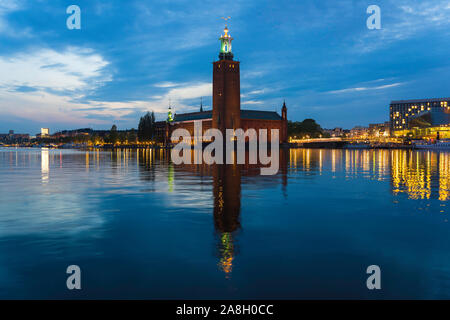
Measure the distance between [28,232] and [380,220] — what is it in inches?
391

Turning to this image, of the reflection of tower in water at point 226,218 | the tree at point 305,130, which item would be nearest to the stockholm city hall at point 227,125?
the reflection of tower in water at point 226,218

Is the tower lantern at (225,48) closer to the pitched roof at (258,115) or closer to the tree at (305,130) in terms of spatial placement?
the pitched roof at (258,115)

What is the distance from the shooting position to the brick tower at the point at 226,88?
14075 centimetres

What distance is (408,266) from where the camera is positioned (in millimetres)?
7387

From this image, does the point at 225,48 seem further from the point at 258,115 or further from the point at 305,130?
the point at 305,130

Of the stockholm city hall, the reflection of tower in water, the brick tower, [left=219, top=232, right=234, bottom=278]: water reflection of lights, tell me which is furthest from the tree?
[left=219, top=232, right=234, bottom=278]: water reflection of lights

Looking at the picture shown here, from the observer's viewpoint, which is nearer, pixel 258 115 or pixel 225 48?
pixel 225 48

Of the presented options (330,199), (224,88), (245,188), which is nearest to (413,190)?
(330,199)

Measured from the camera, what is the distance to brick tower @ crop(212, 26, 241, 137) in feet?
462

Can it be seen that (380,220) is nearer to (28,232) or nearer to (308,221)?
(308,221)

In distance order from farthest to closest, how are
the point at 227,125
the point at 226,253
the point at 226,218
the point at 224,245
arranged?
the point at 227,125, the point at 226,218, the point at 224,245, the point at 226,253

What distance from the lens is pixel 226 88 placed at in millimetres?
141000

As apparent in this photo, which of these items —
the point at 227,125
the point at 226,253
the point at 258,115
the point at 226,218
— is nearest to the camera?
the point at 226,253

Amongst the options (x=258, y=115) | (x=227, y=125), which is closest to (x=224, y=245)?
(x=227, y=125)
